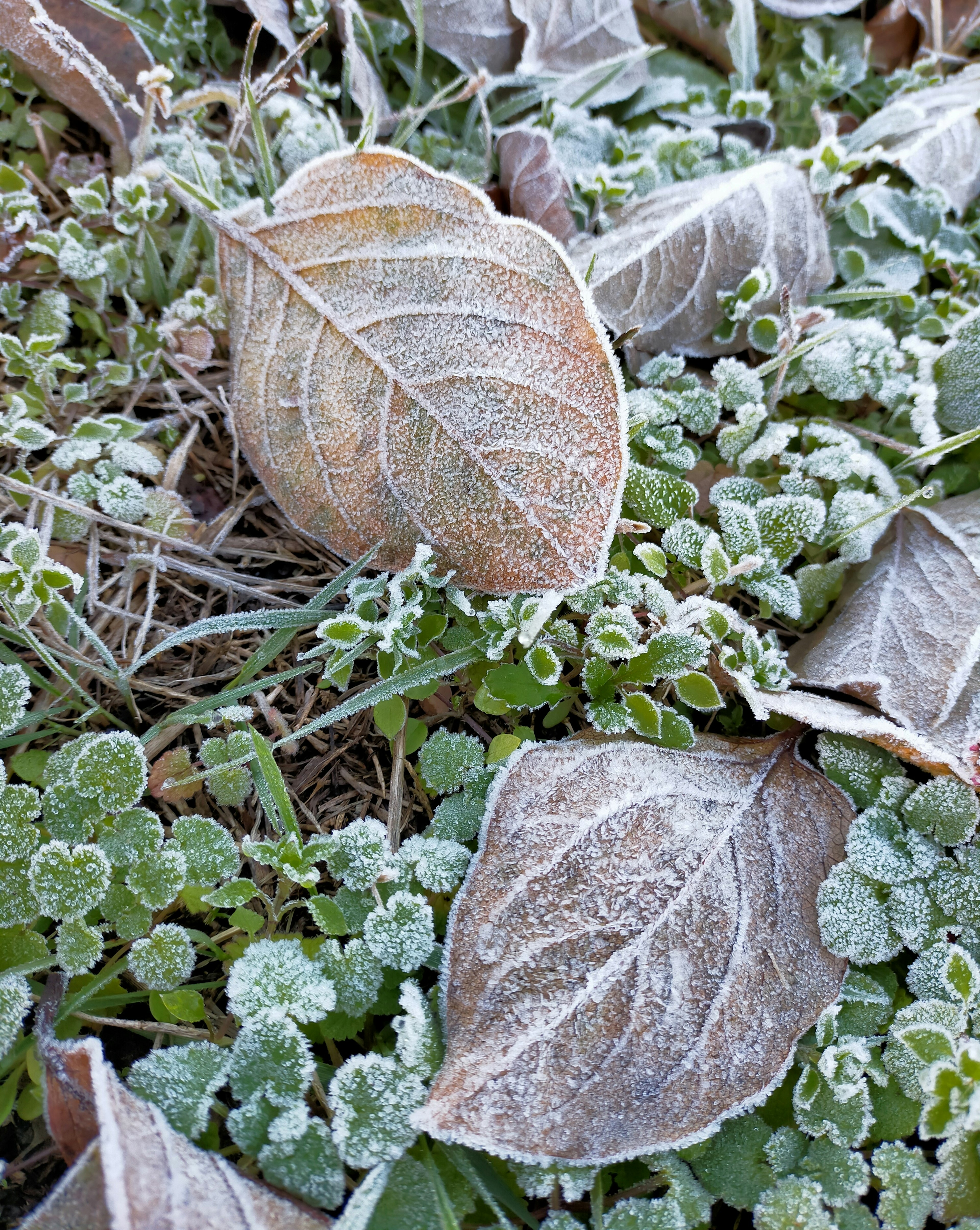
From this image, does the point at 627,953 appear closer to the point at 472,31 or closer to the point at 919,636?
the point at 919,636

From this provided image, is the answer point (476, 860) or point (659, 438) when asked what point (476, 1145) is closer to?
point (476, 860)

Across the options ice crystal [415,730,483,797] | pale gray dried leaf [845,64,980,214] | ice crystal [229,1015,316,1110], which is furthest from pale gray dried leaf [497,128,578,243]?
ice crystal [229,1015,316,1110]

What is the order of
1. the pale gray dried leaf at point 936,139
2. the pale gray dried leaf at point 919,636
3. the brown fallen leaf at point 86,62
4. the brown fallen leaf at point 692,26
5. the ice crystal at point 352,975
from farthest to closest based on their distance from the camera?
the brown fallen leaf at point 692,26
the pale gray dried leaf at point 936,139
the brown fallen leaf at point 86,62
the pale gray dried leaf at point 919,636
the ice crystal at point 352,975

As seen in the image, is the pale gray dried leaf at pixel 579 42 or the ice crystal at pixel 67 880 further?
the pale gray dried leaf at pixel 579 42

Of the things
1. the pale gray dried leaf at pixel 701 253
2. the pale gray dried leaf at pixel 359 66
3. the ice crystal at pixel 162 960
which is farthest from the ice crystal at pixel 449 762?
the pale gray dried leaf at pixel 359 66

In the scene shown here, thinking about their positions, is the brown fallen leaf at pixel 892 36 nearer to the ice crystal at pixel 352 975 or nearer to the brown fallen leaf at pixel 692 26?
the brown fallen leaf at pixel 692 26

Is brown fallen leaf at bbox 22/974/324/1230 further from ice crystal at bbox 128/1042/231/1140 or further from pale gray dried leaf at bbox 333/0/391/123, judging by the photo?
pale gray dried leaf at bbox 333/0/391/123

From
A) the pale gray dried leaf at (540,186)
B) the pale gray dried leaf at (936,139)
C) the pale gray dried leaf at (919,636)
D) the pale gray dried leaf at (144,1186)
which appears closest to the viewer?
the pale gray dried leaf at (144,1186)
